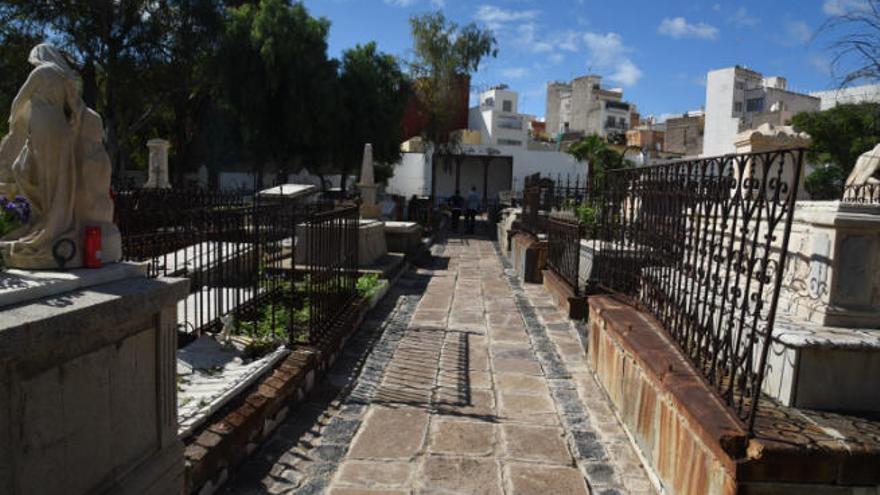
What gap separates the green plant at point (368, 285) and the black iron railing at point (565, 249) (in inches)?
103

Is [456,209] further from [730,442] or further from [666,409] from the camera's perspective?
[730,442]

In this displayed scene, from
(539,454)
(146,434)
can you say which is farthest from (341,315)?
(146,434)

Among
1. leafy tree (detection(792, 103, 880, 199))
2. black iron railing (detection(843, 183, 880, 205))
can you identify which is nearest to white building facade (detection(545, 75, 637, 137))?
leafy tree (detection(792, 103, 880, 199))

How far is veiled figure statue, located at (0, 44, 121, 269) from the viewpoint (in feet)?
7.95

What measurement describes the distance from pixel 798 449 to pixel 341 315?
451 cm

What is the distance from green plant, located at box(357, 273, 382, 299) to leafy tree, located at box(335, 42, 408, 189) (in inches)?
604

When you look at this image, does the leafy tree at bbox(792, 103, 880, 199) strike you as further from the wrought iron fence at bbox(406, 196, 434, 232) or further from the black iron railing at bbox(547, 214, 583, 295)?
the black iron railing at bbox(547, 214, 583, 295)

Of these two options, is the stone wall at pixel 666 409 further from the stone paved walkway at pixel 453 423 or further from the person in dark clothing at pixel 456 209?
the person in dark clothing at pixel 456 209

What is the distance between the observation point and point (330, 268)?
19.5ft

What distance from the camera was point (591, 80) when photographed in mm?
54812

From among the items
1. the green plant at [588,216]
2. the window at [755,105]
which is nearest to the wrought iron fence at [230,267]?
the green plant at [588,216]

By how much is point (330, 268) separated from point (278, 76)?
17805mm

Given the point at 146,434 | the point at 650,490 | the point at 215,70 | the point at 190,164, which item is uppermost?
the point at 215,70

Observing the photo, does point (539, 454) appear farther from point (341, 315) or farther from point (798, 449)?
point (341, 315)
